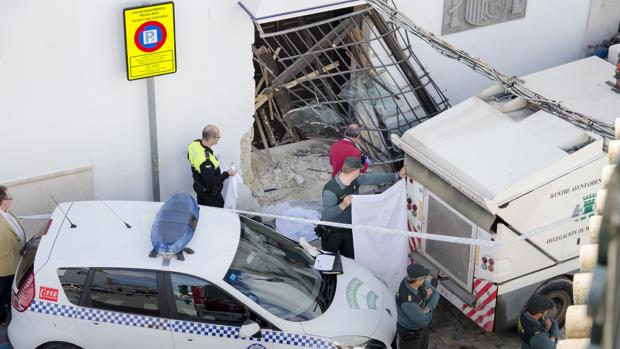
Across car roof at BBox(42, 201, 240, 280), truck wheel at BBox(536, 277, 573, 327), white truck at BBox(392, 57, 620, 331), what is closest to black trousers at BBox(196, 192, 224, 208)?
car roof at BBox(42, 201, 240, 280)

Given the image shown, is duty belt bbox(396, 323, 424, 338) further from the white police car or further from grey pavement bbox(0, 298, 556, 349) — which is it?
grey pavement bbox(0, 298, 556, 349)

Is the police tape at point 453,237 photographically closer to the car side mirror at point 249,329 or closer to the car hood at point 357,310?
the car hood at point 357,310

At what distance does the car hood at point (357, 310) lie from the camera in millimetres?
7551

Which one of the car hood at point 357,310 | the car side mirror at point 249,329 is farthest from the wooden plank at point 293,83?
the car side mirror at point 249,329

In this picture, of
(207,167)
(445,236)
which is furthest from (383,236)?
(207,167)

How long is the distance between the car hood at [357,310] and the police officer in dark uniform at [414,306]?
0.16m

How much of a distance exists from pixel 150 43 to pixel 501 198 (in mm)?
3942

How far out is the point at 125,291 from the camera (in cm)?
735

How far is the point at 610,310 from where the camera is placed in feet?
7.07

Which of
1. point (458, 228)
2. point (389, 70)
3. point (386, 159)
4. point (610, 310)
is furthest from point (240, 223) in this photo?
point (610, 310)

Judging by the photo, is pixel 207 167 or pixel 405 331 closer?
pixel 405 331

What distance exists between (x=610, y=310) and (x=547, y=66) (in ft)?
37.6

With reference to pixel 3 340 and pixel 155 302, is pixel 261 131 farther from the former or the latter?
pixel 155 302

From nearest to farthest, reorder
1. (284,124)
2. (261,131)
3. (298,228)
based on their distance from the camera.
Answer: (298,228)
(261,131)
(284,124)
